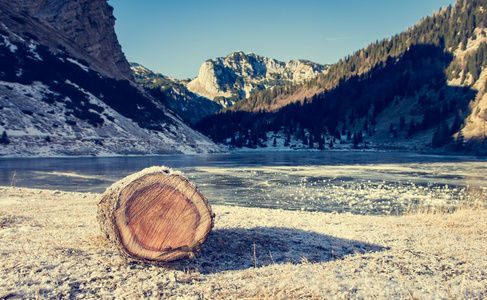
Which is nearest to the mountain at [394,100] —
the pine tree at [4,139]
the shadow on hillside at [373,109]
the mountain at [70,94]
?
the shadow on hillside at [373,109]

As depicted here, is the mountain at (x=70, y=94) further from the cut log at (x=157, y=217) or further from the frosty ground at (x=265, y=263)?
the cut log at (x=157, y=217)

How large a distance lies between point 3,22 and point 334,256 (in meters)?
99.8

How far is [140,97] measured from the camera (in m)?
99.0

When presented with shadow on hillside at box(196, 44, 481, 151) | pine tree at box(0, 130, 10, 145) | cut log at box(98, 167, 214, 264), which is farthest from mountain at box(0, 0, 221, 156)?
cut log at box(98, 167, 214, 264)

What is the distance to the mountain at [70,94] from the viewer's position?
54.6 metres

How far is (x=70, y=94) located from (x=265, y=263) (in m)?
76.4

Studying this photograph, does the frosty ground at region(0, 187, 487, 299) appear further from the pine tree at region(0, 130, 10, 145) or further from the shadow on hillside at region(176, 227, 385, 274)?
the pine tree at region(0, 130, 10, 145)

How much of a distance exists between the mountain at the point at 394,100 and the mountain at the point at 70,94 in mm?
50354

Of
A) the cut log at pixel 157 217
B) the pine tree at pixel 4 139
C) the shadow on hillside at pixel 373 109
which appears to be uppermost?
the shadow on hillside at pixel 373 109

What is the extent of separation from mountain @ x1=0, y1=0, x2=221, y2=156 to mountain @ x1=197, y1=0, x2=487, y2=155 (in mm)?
50354

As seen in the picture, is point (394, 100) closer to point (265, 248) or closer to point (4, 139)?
point (4, 139)

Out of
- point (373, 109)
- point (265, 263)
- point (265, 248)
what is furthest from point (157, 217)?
point (373, 109)

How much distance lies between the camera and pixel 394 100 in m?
154

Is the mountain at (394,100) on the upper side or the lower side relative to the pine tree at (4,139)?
upper
